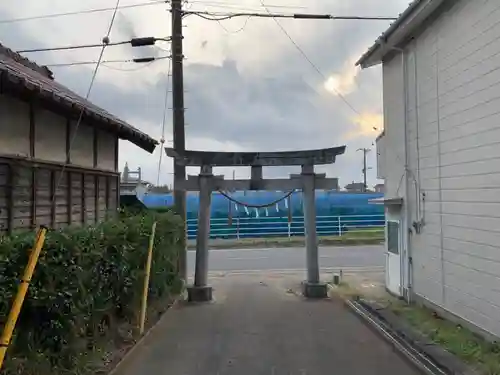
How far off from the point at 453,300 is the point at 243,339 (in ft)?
12.2

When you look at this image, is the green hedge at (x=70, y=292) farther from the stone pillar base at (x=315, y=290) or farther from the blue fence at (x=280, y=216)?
the blue fence at (x=280, y=216)

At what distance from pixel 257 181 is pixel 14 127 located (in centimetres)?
826

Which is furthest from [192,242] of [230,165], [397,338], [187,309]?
[397,338]

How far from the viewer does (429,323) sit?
31.3ft

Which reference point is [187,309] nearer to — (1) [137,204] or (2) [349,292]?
(1) [137,204]

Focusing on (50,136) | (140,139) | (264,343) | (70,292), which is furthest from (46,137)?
(264,343)

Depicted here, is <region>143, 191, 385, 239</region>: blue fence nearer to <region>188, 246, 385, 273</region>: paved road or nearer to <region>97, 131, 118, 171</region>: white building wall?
<region>188, 246, 385, 273</region>: paved road

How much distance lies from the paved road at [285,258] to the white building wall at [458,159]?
9.25m

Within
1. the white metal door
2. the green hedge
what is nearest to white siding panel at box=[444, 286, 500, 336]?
the white metal door

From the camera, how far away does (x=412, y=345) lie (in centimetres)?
791

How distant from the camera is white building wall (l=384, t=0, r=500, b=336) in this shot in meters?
7.94

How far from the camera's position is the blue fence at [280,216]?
30984 mm

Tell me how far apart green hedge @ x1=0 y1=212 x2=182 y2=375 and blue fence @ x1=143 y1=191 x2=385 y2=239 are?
2178 centimetres

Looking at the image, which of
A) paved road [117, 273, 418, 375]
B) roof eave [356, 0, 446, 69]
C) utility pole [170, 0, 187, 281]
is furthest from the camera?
utility pole [170, 0, 187, 281]
